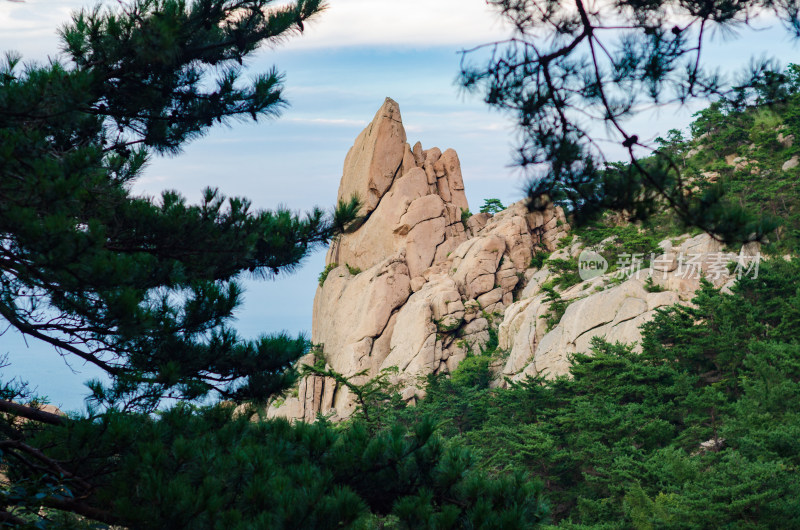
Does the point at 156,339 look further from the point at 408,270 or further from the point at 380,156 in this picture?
the point at 380,156

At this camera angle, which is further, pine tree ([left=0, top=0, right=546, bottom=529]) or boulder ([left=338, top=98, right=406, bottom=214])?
boulder ([left=338, top=98, right=406, bottom=214])

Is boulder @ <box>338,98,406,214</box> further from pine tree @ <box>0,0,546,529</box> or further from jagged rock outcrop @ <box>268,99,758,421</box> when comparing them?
pine tree @ <box>0,0,546,529</box>

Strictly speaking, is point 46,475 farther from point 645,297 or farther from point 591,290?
point 591,290

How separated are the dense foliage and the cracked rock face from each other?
254 inches

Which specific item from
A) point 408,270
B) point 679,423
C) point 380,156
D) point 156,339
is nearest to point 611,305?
point 679,423

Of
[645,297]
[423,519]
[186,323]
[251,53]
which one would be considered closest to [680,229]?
[423,519]

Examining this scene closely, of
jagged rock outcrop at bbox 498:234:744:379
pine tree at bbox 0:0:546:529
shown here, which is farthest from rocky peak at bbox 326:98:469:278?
pine tree at bbox 0:0:546:529

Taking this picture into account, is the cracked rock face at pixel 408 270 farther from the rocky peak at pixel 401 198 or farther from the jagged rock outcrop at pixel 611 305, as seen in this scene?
the jagged rock outcrop at pixel 611 305

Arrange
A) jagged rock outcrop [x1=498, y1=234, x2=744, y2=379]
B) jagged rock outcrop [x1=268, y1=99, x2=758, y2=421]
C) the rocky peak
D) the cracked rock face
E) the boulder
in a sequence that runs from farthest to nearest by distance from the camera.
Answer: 1. the boulder
2. the rocky peak
3. the cracked rock face
4. jagged rock outcrop [x1=268, y1=99, x2=758, y2=421]
5. jagged rock outcrop [x1=498, y1=234, x2=744, y2=379]

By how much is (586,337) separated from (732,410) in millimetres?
6154

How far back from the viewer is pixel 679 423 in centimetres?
1488

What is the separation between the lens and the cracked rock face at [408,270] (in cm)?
2519

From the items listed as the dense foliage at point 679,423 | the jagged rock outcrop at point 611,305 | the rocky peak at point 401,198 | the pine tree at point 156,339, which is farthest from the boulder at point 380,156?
the pine tree at point 156,339

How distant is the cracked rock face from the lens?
82.6 ft
